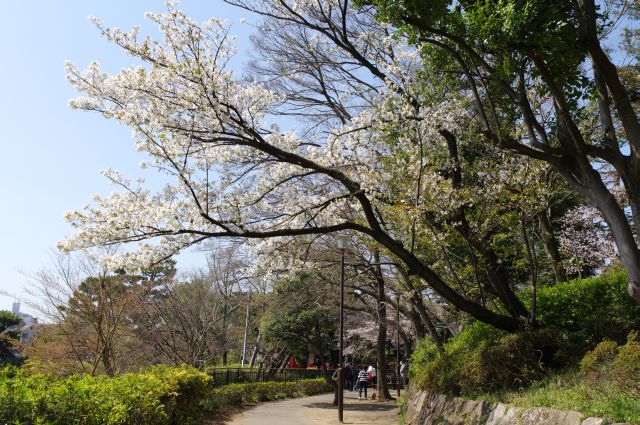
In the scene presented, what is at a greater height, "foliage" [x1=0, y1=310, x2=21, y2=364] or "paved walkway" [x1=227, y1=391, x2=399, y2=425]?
"foliage" [x1=0, y1=310, x2=21, y2=364]

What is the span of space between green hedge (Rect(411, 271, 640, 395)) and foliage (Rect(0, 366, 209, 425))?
4724mm

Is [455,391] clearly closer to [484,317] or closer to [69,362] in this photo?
[484,317]

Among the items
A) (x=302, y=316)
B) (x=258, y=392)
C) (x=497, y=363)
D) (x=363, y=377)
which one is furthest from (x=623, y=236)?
(x=363, y=377)

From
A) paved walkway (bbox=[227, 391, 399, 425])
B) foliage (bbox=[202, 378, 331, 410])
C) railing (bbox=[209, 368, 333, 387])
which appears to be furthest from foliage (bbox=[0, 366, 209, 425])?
railing (bbox=[209, 368, 333, 387])

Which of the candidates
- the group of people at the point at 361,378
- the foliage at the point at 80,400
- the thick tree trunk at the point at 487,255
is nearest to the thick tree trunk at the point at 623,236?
the thick tree trunk at the point at 487,255

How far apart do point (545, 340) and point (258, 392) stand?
13093 millimetres

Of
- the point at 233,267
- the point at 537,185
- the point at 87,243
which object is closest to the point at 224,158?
the point at 87,243

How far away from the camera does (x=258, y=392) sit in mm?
18109

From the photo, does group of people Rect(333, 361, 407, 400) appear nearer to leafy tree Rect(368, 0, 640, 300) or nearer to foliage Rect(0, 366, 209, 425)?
foliage Rect(0, 366, 209, 425)

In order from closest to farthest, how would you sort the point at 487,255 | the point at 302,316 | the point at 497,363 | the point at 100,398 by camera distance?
the point at 100,398 < the point at 497,363 < the point at 487,255 < the point at 302,316

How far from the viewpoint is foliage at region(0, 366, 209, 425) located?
3896mm

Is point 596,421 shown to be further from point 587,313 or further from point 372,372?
point 372,372

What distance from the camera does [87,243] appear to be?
645 cm

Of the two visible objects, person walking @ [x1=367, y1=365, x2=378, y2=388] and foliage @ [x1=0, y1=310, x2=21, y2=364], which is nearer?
person walking @ [x1=367, y1=365, x2=378, y2=388]
